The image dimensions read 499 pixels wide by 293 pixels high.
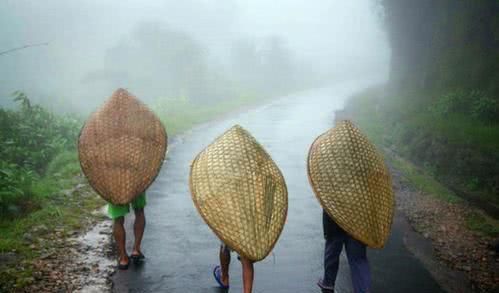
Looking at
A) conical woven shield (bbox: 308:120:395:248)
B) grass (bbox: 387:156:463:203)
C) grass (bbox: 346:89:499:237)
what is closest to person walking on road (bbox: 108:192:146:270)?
Answer: conical woven shield (bbox: 308:120:395:248)

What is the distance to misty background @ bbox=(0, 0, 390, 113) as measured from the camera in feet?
91.1

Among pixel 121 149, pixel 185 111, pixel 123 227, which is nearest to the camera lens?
pixel 121 149

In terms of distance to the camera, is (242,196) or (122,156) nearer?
(242,196)

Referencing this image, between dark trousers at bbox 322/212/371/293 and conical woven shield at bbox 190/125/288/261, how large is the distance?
661 mm

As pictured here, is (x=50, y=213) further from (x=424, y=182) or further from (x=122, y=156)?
(x=424, y=182)

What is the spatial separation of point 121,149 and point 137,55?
84.2 ft

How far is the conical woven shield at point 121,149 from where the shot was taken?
4289 millimetres

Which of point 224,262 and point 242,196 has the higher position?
point 242,196

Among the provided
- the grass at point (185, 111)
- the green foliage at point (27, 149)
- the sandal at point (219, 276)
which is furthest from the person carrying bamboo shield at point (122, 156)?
the grass at point (185, 111)

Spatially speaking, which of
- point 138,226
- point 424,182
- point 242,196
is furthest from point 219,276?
point 424,182

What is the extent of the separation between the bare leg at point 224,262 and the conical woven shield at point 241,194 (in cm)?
74

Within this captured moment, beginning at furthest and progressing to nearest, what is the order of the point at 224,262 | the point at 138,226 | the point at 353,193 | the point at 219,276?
the point at 138,226 → the point at 219,276 → the point at 224,262 → the point at 353,193

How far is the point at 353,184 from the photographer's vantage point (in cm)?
365

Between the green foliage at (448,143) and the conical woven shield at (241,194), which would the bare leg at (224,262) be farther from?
the green foliage at (448,143)
